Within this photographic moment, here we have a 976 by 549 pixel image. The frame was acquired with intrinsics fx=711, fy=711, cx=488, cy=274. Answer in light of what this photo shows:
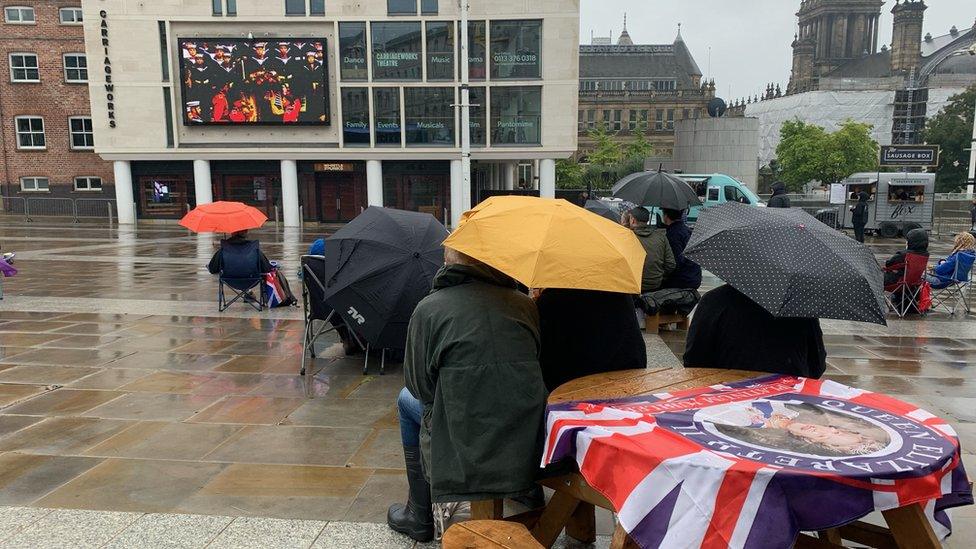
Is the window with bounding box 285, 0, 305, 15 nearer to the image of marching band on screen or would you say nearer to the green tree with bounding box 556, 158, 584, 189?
the image of marching band on screen

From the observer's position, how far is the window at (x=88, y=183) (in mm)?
37344

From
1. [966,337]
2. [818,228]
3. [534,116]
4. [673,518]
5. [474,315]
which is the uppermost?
[534,116]

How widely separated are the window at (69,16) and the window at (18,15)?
52.4 inches

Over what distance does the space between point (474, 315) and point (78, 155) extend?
40.7 meters

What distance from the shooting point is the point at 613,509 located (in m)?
2.78

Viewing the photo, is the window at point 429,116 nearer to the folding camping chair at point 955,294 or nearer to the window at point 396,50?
the window at point 396,50

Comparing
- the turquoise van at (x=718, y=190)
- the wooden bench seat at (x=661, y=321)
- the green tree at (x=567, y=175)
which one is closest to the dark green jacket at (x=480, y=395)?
the wooden bench seat at (x=661, y=321)

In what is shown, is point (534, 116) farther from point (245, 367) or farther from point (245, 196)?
point (245, 367)

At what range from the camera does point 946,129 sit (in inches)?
2324

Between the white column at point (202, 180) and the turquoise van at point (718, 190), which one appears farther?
the white column at point (202, 180)

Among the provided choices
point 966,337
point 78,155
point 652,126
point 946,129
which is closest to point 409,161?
point 78,155

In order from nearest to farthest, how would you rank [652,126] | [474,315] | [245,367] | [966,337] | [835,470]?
[835,470] → [474,315] → [245,367] → [966,337] → [652,126]

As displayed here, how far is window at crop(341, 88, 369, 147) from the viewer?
110 feet

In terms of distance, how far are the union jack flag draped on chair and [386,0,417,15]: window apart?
3244cm
